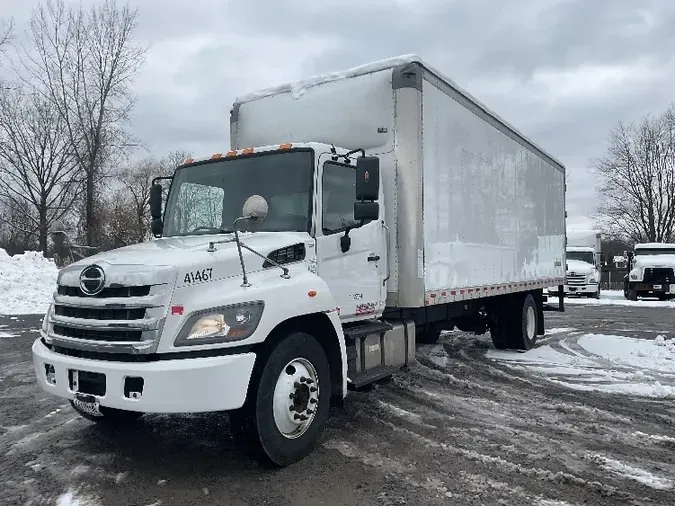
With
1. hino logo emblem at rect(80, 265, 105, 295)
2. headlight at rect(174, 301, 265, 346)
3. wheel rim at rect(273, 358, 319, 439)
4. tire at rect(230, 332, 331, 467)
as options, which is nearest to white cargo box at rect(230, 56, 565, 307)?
tire at rect(230, 332, 331, 467)

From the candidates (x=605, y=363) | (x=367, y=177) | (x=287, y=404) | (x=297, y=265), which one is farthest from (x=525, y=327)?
(x=287, y=404)

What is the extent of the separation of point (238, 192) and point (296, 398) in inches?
83.0

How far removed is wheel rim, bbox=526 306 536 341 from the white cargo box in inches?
71.3

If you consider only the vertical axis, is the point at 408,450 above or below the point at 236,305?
below

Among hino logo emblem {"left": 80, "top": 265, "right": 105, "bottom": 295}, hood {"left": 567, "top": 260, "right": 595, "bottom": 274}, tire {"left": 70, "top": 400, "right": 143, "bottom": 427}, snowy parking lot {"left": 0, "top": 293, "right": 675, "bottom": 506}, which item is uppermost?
hino logo emblem {"left": 80, "top": 265, "right": 105, "bottom": 295}

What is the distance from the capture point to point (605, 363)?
9164mm

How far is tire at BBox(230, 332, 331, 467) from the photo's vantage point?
419 centimetres

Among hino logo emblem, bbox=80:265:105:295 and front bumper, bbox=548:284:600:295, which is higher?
hino logo emblem, bbox=80:265:105:295

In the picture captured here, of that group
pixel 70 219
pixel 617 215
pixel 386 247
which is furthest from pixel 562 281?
pixel 617 215

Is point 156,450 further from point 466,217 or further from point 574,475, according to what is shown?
point 466,217

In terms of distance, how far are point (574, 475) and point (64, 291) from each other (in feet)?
13.7

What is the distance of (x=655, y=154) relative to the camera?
46906 millimetres

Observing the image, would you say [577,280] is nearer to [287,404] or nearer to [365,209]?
[365,209]

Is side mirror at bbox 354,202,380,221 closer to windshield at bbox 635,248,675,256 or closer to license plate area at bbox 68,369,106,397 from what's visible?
license plate area at bbox 68,369,106,397
